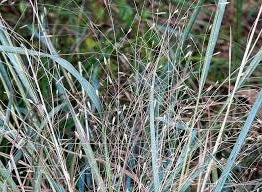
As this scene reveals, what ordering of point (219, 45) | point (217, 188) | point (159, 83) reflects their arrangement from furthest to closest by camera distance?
point (219, 45) → point (159, 83) → point (217, 188)

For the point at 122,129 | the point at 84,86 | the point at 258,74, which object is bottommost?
the point at 258,74

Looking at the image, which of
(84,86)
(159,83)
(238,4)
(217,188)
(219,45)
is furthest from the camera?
(219,45)

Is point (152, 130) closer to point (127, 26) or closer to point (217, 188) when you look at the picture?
point (217, 188)

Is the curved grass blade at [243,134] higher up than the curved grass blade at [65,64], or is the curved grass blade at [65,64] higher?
the curved grass blade at [65,64]

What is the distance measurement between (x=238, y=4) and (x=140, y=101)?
0.67 m

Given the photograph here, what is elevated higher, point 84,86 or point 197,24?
point 84,86

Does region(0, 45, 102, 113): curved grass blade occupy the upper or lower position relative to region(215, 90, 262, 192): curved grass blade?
upper

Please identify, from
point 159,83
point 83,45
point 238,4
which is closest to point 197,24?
point 238,4

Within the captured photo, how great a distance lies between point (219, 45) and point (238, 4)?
0.66ft

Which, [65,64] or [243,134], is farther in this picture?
[65,64]

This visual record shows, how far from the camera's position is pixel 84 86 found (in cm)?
130

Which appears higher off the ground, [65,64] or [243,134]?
[65,64]

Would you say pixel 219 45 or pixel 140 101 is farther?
pixel 219 45

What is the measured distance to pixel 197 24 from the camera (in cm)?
199
